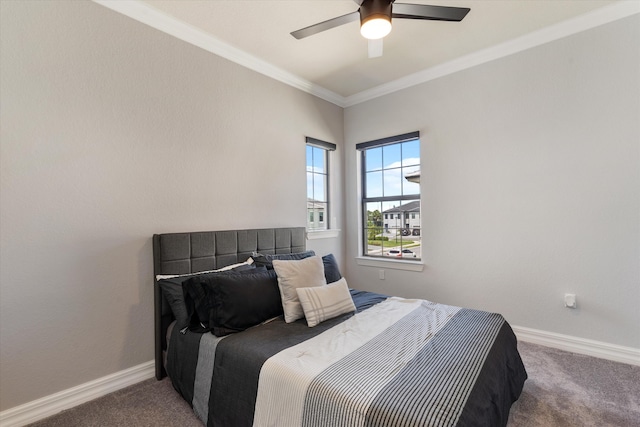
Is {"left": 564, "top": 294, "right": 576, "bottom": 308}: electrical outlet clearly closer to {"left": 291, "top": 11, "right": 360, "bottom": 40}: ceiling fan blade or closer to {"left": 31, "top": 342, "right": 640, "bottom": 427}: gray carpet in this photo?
{"left": 31, "top": 342, "right": 640, "bottom": 427}: gray carpet

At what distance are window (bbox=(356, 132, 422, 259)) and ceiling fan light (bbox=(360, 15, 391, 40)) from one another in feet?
5.56

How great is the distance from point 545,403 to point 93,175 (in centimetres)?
324

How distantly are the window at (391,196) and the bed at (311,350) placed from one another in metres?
1.31

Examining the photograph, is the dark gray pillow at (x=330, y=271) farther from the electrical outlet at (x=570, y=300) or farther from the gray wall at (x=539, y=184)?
the electrical outlet at (x=570, y=300)

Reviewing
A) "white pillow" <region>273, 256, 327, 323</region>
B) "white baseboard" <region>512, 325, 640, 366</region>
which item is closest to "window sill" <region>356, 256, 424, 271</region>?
"white baseboard" <region>512, 325, 640, 366</region>

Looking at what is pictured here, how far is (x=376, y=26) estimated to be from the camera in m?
1.81

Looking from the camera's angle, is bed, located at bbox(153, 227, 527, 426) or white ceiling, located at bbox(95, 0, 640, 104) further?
white ceiling, located at bbox(95, 0, 640, 104)

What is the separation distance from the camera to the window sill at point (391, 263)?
3.43m

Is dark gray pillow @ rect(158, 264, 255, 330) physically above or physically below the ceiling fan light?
below

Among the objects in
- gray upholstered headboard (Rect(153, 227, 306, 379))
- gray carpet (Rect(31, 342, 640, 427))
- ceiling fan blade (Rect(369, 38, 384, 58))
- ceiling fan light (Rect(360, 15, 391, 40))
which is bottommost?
gray carpet (Rect(31, 342, 640, 427))

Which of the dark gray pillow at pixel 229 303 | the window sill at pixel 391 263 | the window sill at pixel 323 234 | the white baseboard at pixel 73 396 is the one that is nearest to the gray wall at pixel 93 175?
the white baseboard at pixel 73 396

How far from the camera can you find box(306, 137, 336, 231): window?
3.71 m

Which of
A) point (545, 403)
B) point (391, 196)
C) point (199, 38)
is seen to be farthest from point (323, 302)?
point (199, 38)

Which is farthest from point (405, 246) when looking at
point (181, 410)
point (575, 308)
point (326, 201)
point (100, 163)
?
point (100, 163)
